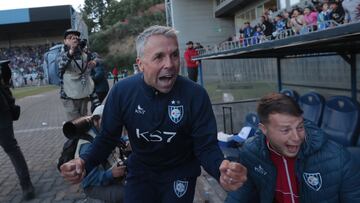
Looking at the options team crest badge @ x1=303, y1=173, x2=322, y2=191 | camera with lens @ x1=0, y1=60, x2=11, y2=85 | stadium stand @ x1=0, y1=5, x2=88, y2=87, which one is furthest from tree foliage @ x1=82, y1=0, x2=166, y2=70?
team crest badge @ x1=303, y1=173, x2=322, y2=191

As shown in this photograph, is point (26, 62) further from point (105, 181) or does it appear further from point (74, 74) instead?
point (105, 181)

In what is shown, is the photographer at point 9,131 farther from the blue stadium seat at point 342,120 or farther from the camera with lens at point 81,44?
the blue stadium seat at point 342,120

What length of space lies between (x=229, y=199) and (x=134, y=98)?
104 centimetres

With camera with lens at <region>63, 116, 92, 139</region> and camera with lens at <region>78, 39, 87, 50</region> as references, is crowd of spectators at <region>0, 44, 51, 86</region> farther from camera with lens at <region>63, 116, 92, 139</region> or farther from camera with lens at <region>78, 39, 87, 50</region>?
camera with lens at <region>63, 116, 92, 139</region>

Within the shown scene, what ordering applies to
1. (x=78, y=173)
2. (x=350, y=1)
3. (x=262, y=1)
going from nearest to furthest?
(x=78, y=173) < (x=350, y=1) < (x=262, y=1)

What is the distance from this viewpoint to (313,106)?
575cm

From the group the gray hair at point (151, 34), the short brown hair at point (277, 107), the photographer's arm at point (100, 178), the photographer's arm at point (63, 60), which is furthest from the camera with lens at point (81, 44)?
the short brown hair at point (277, 107)

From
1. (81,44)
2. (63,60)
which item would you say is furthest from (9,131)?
(81,44)

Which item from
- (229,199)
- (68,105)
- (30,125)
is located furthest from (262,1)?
(229,199)

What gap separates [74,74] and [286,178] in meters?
4.24

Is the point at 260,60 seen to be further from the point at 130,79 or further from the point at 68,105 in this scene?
the point at 130,79

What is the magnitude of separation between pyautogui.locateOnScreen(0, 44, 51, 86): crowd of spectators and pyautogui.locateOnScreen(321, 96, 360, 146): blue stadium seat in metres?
53.9

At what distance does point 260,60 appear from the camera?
1015 centimetres

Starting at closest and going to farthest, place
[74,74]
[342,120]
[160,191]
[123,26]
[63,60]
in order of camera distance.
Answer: [160,191], [342,120], [63,60], [74,74], [123,26]
